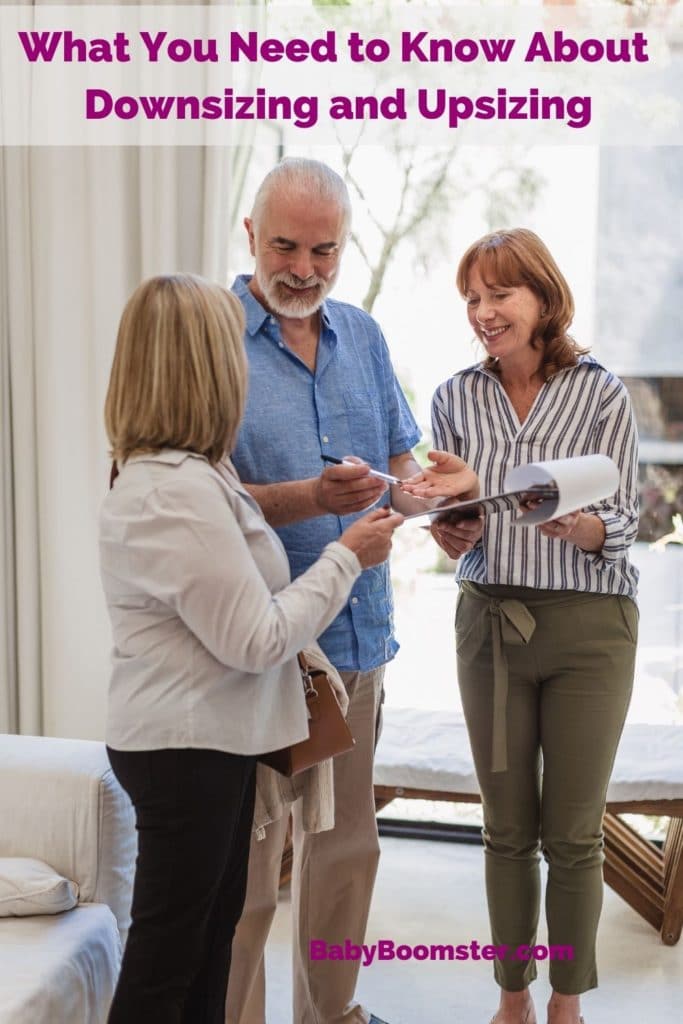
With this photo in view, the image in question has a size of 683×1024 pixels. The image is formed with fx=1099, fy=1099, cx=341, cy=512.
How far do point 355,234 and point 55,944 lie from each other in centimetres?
201

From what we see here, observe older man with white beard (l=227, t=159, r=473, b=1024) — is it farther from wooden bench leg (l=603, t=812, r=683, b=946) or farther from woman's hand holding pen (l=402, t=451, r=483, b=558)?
wooden bench leg (l=603, t=812, r=683, b=946)

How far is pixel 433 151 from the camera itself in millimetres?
2998

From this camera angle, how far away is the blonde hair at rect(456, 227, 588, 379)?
1.99m

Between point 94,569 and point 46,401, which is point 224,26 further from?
point 94,569

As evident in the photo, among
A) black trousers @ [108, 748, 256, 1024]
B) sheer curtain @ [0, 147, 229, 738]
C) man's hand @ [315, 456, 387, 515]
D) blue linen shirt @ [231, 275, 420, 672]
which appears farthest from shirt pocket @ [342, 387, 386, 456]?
sheer curtain @ [0, 147, 229, 738]

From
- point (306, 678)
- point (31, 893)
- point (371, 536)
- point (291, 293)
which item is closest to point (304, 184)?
point (291, 293)

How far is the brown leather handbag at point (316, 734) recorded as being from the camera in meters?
1.70

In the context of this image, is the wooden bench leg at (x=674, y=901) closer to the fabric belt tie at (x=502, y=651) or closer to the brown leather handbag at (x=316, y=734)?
the fabric belt tie at (x=502, y=651)

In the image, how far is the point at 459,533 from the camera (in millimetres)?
2006

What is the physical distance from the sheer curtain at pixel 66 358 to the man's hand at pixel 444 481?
3.55 feet

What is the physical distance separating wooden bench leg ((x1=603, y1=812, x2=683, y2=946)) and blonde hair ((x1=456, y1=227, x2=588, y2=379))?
1.31m

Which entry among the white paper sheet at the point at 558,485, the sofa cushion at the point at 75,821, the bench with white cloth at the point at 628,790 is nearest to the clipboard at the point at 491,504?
the white paper sheet at the point at 558,485

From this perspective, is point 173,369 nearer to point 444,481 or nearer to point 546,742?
point 444,481

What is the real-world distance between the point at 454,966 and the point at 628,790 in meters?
0.58
